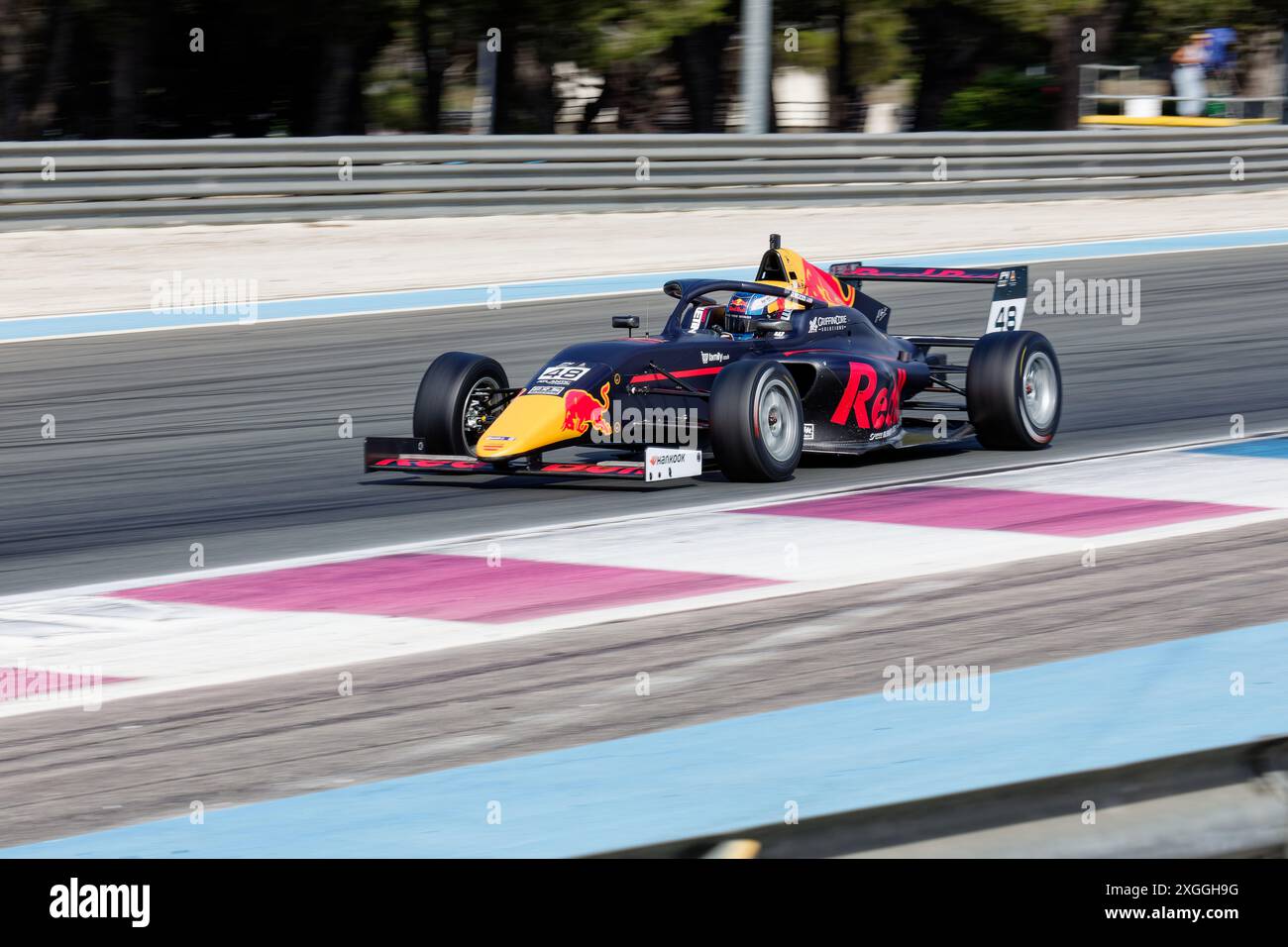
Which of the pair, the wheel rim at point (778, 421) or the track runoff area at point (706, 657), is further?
the wheel rim at point (778, 421)

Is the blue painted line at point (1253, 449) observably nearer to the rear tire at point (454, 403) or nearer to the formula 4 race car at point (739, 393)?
the formula 4 race car at point (739, 393)

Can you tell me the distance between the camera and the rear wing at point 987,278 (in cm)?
1003

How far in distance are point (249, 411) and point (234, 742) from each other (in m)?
6.35

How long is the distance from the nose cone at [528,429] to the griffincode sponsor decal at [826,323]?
5.04ft

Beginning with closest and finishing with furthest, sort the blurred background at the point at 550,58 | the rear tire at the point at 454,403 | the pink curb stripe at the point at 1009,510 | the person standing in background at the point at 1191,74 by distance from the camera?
1. the pink curb stripe at the point at 1009,510
2. the rear tire at the point at 454,403
3. the blurred background at the point at 550,58
4. the person standing in background at the point at 1191,74

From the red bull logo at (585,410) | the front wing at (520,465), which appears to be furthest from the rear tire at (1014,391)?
the red bull logo at (585,410)

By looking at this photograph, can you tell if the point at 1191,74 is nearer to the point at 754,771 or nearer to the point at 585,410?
the point at 585,410

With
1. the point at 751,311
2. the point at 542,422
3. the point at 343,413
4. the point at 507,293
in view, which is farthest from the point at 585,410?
the point at 507,293

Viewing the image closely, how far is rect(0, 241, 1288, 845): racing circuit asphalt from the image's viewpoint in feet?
16.4

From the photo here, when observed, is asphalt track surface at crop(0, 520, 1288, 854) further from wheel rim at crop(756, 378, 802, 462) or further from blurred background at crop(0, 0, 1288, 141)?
blurred background at crop(0, 0, 1288, 141)

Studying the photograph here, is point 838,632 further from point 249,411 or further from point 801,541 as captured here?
point 249,411

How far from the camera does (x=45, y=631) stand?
634 cm

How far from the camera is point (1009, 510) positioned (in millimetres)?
8211
